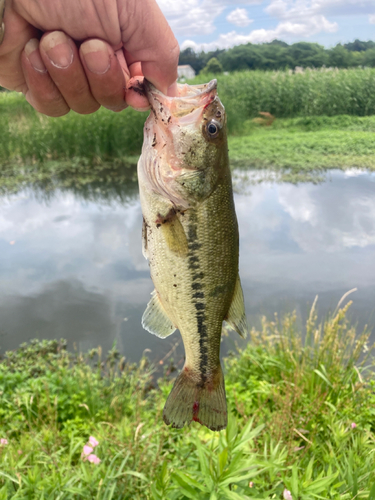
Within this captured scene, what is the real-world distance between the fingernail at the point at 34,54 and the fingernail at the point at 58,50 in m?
0.08

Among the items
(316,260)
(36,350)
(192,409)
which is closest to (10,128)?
(36,350)

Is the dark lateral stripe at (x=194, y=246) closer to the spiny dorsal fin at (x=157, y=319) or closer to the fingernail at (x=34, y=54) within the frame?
the spiny dorsal fin at (x=157, y=319)

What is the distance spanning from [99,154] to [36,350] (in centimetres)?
771

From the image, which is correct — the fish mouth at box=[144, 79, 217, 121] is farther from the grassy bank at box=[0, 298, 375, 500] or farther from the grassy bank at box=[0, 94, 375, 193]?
the grassy bank at box=[0, 94, 375, 193]

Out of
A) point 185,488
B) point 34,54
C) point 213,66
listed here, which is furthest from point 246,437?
point 213,66

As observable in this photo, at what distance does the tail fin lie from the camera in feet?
4.87

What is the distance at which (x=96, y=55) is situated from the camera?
1490 millimetres

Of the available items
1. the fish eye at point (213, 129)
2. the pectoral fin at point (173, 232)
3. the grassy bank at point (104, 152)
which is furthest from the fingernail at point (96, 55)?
the grassy bank at point (104, 152)

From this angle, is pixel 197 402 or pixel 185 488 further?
pixel 185 488

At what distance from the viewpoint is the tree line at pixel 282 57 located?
12.5 meters

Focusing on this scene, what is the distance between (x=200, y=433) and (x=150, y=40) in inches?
109

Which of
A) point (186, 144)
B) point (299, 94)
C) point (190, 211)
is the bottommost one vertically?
point (190, 211)

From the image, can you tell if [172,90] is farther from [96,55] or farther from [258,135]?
[258,135]

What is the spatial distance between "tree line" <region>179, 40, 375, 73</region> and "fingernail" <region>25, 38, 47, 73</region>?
33.1 feet
